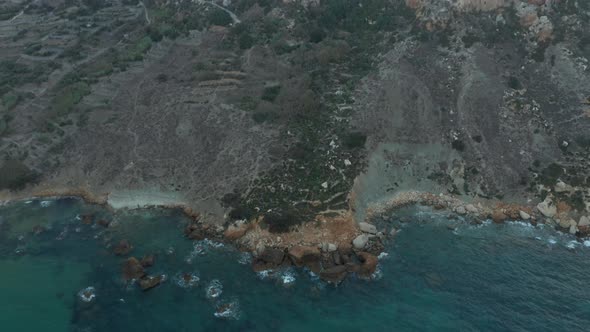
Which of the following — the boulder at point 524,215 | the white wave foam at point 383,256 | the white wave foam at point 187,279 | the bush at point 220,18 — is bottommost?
the white wave foam at point 187,279

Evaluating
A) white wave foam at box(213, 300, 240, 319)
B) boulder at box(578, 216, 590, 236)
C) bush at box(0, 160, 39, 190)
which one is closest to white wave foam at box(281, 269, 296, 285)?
white wave foam at box(213, 300, 240, 319)

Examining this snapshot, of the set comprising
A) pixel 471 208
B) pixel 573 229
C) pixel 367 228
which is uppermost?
pixel 573 229

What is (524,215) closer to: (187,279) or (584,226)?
(584,226)

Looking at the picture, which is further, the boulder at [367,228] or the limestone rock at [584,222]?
the limestone rock at [584,222]

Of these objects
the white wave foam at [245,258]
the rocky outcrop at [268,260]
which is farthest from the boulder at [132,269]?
the rocky outcrop at [268,260]

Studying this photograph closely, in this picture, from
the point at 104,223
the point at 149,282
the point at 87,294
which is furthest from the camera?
the point at 104,223

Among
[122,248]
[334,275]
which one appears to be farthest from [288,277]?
[122,248]

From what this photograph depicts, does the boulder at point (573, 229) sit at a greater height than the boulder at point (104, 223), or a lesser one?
greater

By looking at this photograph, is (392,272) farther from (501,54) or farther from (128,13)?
(128,13)

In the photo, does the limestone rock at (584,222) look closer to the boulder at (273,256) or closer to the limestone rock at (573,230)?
the limestone rock at (573,230)
